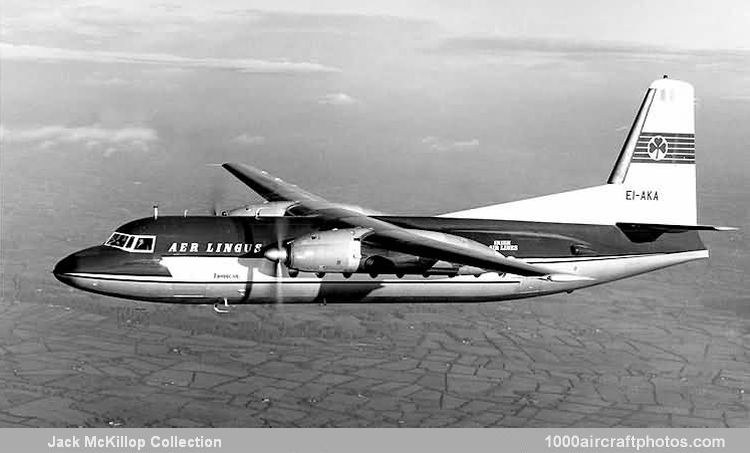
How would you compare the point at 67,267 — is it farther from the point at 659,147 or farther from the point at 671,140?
A: the point at 671,140

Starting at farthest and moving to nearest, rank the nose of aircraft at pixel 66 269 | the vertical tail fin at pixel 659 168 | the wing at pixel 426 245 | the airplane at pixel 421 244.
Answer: the vertical tail fin at pixel 659 168, the nose of aircraft at pixel 66 269, the airplane at pixel 421 244, the wing at pixel 426 245

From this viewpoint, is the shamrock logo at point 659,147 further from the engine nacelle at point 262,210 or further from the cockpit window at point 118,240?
the cockpit window at point 118,240

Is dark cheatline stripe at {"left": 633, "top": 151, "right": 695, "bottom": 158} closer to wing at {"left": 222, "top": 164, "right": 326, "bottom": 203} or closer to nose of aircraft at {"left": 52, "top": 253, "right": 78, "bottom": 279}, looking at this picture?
wing at {"left": 222, "top": 164, "right": 326, "bottom": 203}

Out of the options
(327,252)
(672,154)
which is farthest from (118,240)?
(672,154)

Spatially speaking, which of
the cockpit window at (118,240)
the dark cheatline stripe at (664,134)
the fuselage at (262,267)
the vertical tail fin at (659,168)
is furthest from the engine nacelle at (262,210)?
the dark cheatline stripe at (664,134)

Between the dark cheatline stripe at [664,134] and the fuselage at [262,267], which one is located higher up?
the dark cheatline stripe at [664,134]

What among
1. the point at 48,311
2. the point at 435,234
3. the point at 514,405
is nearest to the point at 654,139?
the point at 435,234
